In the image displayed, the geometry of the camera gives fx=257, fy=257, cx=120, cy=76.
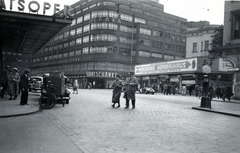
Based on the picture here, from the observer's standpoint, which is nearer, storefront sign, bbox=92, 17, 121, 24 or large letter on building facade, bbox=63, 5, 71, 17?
large letter on building facade, bbox=63, 5, 71, 17

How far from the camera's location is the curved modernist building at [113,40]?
67250mm

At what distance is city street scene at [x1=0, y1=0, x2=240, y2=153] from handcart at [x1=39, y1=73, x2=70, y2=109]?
5cm

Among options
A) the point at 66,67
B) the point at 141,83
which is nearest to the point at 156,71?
the point at 141,83

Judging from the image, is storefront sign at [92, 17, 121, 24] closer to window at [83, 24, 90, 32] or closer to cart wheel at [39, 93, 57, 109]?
window at [83, 24, 90, 32]

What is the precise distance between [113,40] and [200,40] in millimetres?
25766

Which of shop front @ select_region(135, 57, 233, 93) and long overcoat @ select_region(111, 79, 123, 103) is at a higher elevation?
shop front @ select_region(135, 57, 233, 93)

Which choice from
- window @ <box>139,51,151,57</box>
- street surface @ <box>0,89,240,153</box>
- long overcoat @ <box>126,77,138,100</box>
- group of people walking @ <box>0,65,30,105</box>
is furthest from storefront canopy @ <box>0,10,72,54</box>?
window @ <box>139,51,151,57</box>

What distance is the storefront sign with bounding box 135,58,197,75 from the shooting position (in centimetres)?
3808

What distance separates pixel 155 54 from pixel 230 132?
7125 cm

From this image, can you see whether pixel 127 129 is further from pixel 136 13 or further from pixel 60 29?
pixel 136 13

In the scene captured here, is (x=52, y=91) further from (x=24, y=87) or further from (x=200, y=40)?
(x=200, y=40)

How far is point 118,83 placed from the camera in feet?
43.5

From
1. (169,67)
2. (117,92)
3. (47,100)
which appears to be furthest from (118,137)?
(169,67)

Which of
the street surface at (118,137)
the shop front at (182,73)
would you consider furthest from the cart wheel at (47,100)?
the shop front at (182,73)
